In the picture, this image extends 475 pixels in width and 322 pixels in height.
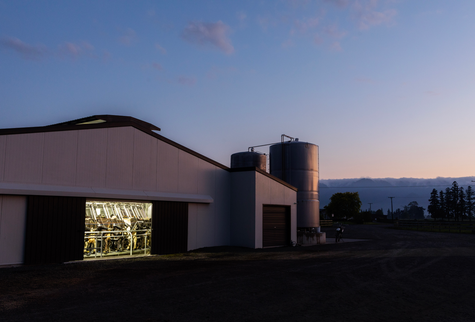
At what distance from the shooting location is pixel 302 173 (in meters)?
26.2

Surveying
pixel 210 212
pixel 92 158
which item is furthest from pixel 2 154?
pixel 210 212

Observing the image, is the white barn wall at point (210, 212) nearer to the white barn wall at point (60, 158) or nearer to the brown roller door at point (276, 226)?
the brown roller door at point (276, 226)

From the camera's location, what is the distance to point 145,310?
7.02m

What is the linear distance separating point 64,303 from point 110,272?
413cm

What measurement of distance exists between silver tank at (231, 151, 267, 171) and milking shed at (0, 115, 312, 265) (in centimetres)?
585

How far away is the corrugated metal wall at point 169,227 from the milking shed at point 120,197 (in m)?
0.05

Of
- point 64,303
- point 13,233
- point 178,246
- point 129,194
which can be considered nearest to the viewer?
point 64,303

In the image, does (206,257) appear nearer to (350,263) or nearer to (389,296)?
(350,263)

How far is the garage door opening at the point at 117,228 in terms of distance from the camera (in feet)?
49.9

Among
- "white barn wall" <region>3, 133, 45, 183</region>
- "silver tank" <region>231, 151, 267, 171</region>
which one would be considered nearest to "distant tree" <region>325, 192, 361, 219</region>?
"silver tank" <region>231, 151, 267, 171</region>

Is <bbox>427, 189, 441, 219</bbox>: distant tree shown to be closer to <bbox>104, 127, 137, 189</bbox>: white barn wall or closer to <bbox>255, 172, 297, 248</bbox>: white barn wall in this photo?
<bbox>255, 172, 297, 248</bbox>: white barn wall

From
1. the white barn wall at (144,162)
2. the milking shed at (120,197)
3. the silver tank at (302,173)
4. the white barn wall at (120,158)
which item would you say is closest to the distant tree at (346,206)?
the silver tank at (302,173)

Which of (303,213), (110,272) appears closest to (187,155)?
(110,272)

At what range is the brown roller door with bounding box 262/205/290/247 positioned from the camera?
2108cm
